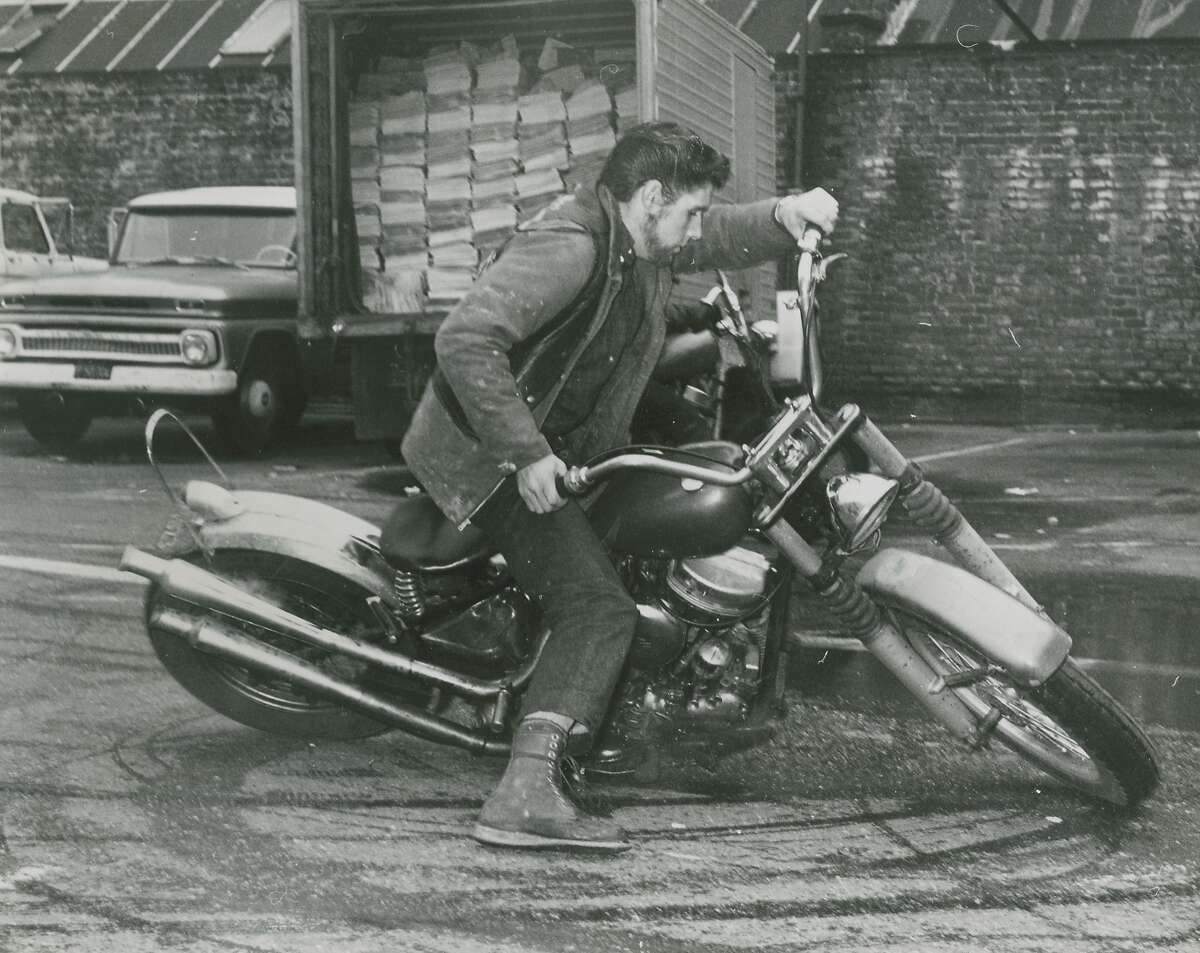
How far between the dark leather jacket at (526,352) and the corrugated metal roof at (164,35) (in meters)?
16.4

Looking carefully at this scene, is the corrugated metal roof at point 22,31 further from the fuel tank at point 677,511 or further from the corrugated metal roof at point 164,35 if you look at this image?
the fuel tank at point 677,511

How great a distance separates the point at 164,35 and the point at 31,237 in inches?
224

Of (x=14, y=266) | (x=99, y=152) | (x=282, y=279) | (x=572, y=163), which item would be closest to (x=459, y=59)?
(x=572, y=163)

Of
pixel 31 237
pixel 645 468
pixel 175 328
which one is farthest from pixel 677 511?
pixel 31 237

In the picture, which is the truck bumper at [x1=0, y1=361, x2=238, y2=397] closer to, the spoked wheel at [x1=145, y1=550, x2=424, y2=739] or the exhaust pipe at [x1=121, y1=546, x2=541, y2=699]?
the spoked wheel at [x1=145, y1=550, x2=424, y2=739]

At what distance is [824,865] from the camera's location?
3.89 metres

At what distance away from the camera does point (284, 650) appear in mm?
4570

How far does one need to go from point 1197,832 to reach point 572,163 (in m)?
7.47

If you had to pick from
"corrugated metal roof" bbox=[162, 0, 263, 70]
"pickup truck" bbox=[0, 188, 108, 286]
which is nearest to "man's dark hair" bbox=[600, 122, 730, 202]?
"pickup truck" bbox=[0, 188, 108, 286]

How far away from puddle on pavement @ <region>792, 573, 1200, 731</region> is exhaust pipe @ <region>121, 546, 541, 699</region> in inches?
60.1

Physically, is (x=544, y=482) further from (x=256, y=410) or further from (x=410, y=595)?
(x=256, y=410)

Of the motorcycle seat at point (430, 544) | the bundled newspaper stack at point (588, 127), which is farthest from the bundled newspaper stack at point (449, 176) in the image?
the motorcycle seat at point (430, 544)

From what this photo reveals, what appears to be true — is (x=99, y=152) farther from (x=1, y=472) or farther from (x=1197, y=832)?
(x=1197, y=832)

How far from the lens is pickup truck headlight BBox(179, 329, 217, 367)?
1177 cm
